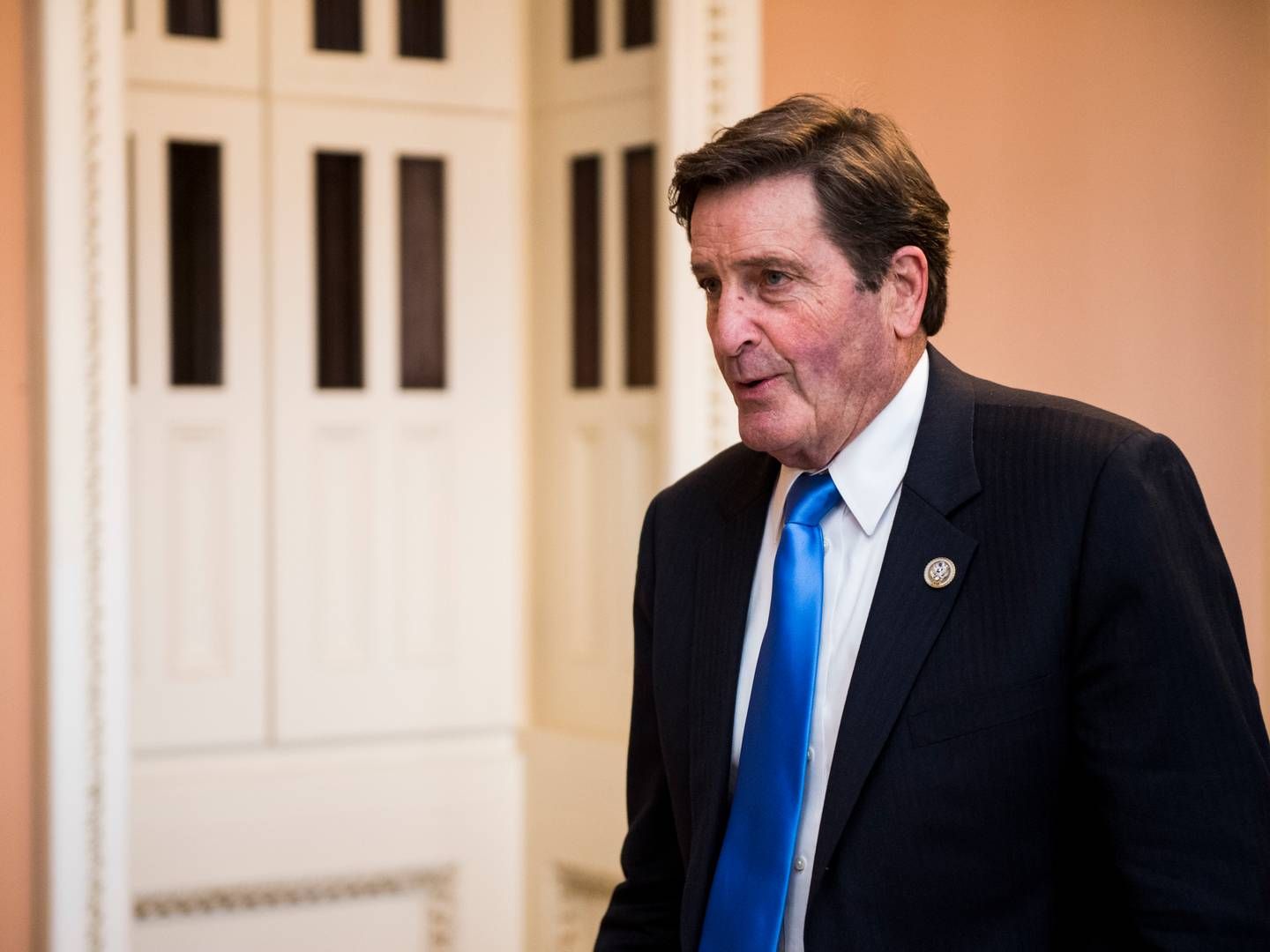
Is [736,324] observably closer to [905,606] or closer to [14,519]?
[905,606]

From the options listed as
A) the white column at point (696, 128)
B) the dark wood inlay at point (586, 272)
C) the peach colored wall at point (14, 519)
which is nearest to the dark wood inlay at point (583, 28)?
the dark wood inlay at point (586, 272)

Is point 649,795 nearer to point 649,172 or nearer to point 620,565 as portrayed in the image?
point 620,565

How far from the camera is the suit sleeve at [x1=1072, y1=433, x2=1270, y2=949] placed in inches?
47.4

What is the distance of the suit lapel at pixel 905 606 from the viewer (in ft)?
4.24

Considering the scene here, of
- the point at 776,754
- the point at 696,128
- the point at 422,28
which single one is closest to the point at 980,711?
the point at 776,754

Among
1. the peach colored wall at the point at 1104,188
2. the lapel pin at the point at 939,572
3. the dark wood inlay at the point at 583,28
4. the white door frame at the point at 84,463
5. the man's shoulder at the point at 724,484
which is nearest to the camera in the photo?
the lapel pin at the point at 939,572

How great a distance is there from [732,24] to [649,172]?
15.2 inches

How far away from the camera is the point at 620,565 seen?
Result: 293 cm

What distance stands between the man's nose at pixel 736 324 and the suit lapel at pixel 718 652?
23 cm

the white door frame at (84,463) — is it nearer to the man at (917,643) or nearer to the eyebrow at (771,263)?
the man at (917,643)

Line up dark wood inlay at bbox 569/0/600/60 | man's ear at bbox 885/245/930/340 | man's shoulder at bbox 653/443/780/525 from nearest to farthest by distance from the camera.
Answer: man's ear at bbox 885/245/930/340
man's shoulder at bbox 653/443/780/525
dark wood inlay at bbox 569/0/600/60

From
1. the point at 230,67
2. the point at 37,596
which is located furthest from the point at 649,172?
the point at 37,596

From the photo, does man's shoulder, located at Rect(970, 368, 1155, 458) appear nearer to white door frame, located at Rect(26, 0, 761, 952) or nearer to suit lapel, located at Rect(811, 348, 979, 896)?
suit lapel, located at Rect(811, 348, 979, 896)

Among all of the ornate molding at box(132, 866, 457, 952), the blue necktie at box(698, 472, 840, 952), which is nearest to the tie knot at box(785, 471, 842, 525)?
the blue necktie at box(698, 472, 840, 952)
